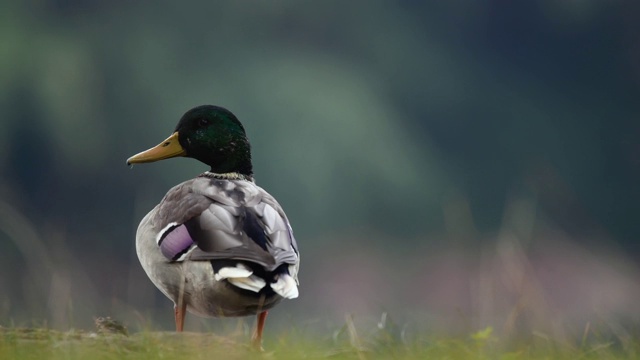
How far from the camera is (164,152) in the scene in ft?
27.7

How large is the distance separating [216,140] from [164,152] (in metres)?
0.41

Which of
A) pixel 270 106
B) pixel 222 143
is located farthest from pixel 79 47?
pixel 222 143

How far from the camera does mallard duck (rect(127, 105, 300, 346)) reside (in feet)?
20.7

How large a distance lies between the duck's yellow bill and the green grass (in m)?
2.27

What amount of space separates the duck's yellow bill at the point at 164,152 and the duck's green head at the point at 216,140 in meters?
0.01

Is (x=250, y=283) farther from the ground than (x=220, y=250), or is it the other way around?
(x=220, y=250)

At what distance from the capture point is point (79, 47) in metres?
49.2

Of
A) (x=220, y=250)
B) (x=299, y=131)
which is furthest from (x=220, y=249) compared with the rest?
(x=299, y=131)

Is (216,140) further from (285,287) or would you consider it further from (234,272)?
(285,287)

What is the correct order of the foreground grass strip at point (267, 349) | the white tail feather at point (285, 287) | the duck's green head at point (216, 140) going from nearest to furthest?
the foreground grass strip at point (267, 349), the white tail feather at point (285, 287), the duck's green head at point (216, 140)

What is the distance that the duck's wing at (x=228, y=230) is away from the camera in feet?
20.7

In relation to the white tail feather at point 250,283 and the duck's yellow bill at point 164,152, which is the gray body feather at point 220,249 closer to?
the white tail feather at point 250,283

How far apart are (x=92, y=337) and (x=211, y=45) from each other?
51.6 metres

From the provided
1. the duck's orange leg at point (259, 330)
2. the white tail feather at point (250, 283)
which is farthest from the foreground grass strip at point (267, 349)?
the white tail feather at point (250, 283)
